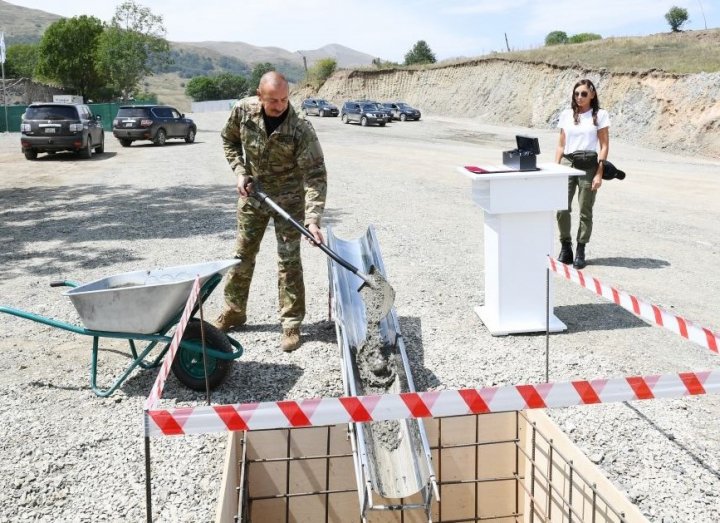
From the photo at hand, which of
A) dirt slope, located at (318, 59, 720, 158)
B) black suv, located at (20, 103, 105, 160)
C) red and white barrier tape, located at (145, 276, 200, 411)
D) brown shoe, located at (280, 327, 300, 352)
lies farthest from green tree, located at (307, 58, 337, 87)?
red and white barrier tape, located at (145, 276, 200, 411)

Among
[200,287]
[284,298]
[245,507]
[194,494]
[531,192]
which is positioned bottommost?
[245,507]

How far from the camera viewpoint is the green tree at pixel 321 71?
234 ft

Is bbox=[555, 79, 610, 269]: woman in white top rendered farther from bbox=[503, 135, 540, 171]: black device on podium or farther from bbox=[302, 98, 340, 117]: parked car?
bbox=[302, 98, 340, 117]: parked car

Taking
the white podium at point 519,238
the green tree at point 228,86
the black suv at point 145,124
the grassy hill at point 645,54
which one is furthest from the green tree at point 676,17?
the green tree at point 228,86

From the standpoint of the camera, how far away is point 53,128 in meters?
20.8

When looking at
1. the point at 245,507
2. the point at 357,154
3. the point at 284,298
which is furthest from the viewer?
the point at 357,154

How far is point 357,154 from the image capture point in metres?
23.1

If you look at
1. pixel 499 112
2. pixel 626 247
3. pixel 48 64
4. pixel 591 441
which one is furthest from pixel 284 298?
pixel 48 64

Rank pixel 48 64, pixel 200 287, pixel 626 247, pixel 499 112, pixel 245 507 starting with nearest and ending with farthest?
1. pixel 245 507
2. pixel 200 287
3. pixel 626 247
4. pixel 499 112
5. pixel 48 64

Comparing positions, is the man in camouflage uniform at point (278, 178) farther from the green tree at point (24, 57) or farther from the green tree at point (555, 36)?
the green tree at point (24, 57)

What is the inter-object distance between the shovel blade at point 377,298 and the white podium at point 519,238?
1169 millimetres

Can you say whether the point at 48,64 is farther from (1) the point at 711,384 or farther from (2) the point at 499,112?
(1) the point at 711,384

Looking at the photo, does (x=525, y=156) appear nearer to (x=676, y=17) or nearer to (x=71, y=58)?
(x=676, y=17)

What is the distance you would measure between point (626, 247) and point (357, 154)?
14310mm
